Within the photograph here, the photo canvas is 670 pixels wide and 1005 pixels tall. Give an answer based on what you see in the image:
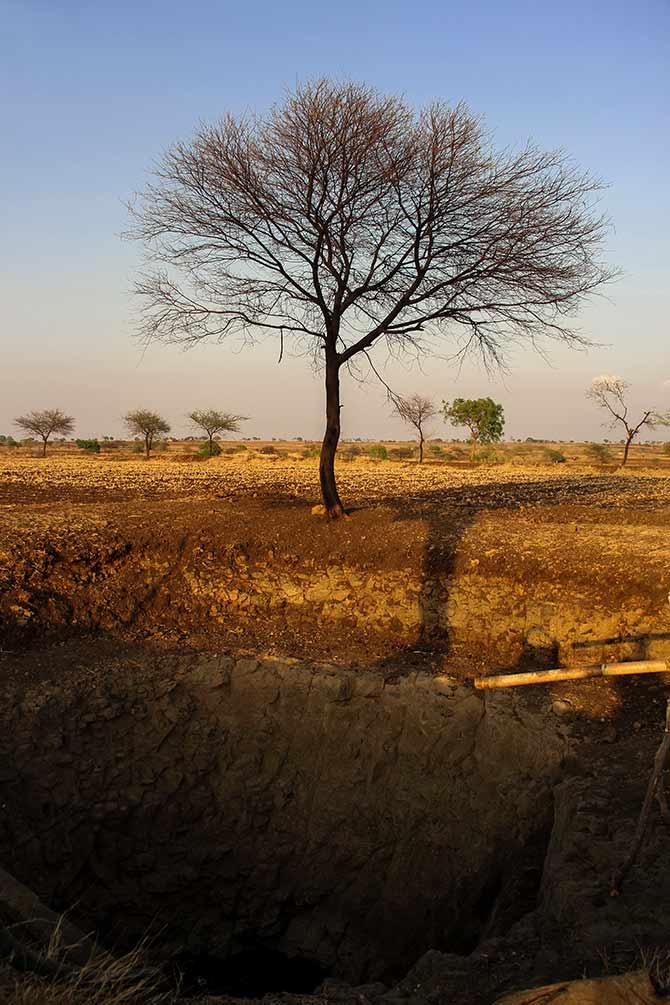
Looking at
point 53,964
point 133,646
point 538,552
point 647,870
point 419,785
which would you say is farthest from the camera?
point 538,552

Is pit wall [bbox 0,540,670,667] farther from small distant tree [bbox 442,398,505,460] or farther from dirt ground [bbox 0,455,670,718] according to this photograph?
small distant tree [bbox 442,398,505,460]

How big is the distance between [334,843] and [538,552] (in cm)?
454

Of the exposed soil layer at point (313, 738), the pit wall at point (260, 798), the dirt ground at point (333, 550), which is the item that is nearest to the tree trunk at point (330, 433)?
the dirt ground at point (333, 550)

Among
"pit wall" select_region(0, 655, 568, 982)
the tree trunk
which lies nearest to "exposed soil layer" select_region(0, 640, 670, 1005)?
"pit wall" select_region(0, 655, 568, 982)

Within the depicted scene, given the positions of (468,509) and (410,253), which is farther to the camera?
(468,509)

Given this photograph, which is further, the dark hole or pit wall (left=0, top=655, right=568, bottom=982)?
the dark hole

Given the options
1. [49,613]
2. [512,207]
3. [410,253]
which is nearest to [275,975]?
[49,613]

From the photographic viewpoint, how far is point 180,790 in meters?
7.76

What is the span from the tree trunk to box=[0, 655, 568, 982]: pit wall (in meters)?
3.62

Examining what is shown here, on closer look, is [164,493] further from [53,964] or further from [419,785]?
[53,964]

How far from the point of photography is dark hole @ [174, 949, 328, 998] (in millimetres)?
7410

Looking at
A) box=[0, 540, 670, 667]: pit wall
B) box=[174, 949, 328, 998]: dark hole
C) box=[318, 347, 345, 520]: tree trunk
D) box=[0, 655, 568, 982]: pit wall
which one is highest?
box=[318, 347, 345, 520]: tree trunk

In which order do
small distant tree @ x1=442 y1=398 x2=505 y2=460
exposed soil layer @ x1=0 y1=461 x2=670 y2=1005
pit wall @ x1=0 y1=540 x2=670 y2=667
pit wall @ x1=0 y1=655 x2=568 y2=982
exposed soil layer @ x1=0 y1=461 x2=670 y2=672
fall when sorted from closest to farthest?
exposed soil layer @ x1=0 y1=461 x2=670 y2=1005, pit wall @ x1=0 y1=655 x2=568 y2=982, pit wall @ x1=0 y1=540 x2=670 y2=667, exposed soil layer @ x1=0 y1=461 x2=670 y2=672, small distant tree @ x1=442 y1=398 x2=505 y2=460

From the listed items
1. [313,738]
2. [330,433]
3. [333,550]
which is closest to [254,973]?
[313,738]
